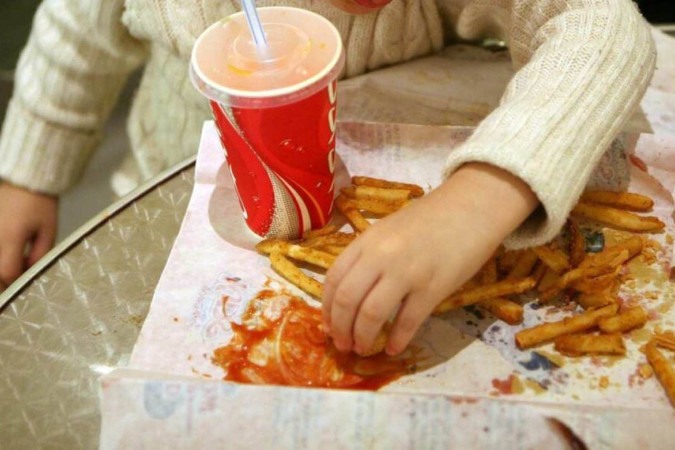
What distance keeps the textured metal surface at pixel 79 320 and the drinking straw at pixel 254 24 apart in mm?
303

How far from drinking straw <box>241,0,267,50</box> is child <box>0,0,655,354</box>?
182 mm

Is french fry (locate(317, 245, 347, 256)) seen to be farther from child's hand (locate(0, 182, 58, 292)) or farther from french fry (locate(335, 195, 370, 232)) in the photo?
child's hand (locate(0, 182, 58, 292))

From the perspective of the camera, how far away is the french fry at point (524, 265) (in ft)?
2.30

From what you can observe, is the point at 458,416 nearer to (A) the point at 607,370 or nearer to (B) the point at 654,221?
(A) the point at 607,370

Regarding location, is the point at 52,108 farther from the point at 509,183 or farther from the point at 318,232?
the point at 509,183

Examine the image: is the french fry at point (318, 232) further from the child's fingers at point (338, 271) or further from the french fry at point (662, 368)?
the french fry at point (662, 368)

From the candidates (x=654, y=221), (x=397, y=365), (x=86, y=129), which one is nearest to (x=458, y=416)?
(x=397, y=365)

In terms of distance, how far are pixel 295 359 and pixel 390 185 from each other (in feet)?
0.89

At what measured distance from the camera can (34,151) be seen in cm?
Answer: 107

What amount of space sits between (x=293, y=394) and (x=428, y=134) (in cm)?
46

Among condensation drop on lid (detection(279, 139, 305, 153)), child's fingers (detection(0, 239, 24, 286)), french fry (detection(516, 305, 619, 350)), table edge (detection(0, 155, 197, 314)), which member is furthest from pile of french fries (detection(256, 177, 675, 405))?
child's fingers (detection(0, 239, 24, 286))

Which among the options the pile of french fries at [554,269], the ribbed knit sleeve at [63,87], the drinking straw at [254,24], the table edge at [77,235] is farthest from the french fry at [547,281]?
the ribbed knit sleeve at [63,87]

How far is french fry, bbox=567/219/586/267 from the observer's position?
28.4 inches

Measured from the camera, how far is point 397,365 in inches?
25.5
